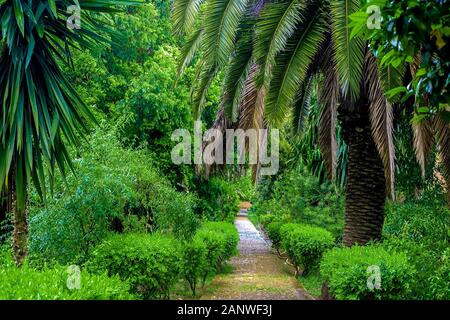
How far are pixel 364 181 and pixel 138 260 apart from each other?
4482 millimetres

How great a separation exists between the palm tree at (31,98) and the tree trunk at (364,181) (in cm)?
508

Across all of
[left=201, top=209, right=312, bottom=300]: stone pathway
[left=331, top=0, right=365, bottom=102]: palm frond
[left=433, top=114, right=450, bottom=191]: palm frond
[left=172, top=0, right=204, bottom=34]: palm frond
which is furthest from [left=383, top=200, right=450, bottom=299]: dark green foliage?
[left=172, top=0, right=204, bottom=34]: palm frond

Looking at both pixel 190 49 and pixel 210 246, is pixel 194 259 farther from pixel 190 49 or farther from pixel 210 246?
pixel 190 49

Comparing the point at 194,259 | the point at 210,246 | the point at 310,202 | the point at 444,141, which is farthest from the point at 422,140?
the point at 310,202

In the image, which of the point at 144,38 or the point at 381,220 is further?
the point at 144,38

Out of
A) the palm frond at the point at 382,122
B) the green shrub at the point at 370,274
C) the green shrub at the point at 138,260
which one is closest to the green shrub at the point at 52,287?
the green shrub at the point at 138,260

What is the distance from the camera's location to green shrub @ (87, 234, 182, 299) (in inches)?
309

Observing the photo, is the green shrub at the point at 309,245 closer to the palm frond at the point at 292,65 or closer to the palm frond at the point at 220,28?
the palm frond at the point at 292,65

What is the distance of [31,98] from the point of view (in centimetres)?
646

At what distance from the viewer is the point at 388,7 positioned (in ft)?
10.6

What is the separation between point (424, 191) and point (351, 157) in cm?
320

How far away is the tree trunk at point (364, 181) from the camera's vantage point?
31.3 ft
